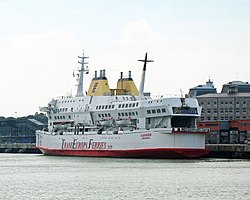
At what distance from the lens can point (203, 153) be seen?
231 feet

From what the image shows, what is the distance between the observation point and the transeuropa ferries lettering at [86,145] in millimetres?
77062

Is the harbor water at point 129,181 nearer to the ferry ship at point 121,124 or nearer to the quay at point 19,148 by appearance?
the ferry ship at point 121,124

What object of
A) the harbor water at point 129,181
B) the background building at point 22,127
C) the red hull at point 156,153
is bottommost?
the harbor water at point 129,181

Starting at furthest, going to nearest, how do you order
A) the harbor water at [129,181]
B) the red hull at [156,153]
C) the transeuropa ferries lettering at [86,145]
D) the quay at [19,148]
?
the quay at [19,148], the transeuropa ferries lettering at [86,145], the red hull at [156,153], the harbor water at [129,181]

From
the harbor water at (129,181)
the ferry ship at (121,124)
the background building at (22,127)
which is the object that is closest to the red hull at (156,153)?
the ferry ship at (121,124)

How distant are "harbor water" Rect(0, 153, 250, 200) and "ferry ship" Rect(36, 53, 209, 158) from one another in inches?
220

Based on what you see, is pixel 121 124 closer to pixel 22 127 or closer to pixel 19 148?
pixel 19 148

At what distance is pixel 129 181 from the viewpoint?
4731 cm

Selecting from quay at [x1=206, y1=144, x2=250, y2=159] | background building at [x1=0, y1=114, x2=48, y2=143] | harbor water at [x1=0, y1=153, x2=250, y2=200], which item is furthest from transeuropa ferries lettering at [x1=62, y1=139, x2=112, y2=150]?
background building at [x1=0, y1=114, x2=48, y2=143]

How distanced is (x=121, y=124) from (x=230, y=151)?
12.3 metres

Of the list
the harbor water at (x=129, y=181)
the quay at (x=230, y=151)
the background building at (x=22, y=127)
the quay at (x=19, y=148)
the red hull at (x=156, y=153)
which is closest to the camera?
the harbor water at (x=129, y=181)

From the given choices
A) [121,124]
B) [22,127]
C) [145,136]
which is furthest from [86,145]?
[22,127]

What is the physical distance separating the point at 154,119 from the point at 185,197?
33.4m

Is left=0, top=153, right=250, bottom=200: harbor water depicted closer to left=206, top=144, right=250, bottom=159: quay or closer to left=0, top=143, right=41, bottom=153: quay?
left=206, top=144, right=250, bottom=159: quay
